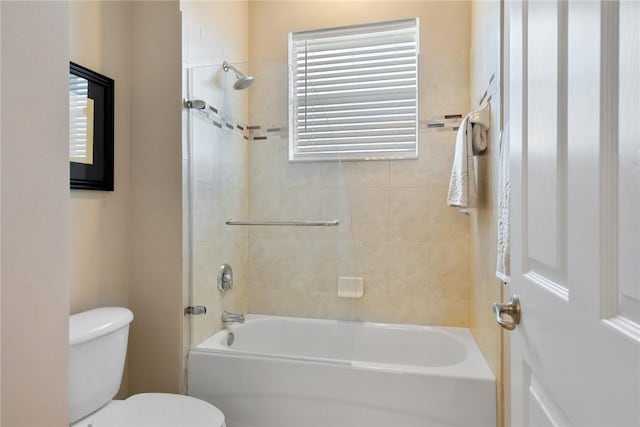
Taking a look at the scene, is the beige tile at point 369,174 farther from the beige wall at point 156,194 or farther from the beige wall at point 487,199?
the beige wall at point 156,194

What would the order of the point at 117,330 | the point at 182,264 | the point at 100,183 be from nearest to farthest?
1. the point at 117,330
2. the point at 100,183
3. the point at 182,264

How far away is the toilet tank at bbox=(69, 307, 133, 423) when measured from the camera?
135cm

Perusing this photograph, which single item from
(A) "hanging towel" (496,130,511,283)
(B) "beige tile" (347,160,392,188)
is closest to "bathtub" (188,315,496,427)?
(A) "hanging towel" (496,130,511,283)

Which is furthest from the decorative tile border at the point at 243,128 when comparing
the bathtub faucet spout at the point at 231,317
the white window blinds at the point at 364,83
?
the bathtub faucet spout at the point at 231,317

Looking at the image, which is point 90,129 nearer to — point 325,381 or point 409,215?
point 325,381

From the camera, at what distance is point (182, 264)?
6.17ft

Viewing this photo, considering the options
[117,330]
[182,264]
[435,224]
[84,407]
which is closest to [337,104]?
[435,224]

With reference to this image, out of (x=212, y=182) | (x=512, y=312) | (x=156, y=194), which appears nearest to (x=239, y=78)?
(x=212, y=182)

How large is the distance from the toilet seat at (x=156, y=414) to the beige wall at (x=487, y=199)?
1219mm

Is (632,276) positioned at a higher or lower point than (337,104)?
lower

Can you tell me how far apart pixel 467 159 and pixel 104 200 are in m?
1.76

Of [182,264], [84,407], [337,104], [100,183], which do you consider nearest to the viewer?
[84,407]

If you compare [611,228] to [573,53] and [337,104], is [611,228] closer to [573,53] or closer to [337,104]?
[573,53]

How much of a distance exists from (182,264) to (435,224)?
1548 millimetres
